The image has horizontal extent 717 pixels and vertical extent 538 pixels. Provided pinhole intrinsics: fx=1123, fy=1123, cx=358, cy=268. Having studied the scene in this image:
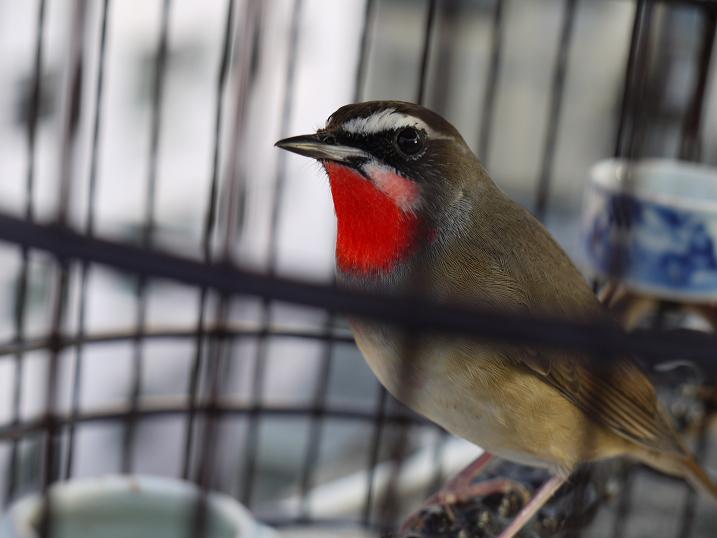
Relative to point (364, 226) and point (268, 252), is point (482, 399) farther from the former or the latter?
point (268, 252)

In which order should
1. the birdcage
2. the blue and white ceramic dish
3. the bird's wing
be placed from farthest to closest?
the blue and white ceramic dish → the bird's wing → the birdcage

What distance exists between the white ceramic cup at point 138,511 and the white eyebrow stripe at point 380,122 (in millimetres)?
351

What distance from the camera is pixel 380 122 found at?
0.74m

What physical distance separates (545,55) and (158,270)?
313 cm

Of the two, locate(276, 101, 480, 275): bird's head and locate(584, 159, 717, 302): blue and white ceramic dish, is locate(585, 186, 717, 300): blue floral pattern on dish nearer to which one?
locate(584, 159, 717, 302): blue and white ceramic dish

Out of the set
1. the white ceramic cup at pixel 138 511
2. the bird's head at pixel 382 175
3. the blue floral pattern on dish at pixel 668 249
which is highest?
the bird's head at pixel 382 175

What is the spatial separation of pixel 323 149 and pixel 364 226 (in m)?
0.07

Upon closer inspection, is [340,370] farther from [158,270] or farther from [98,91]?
[158,270]

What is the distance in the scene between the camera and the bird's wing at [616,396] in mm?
836

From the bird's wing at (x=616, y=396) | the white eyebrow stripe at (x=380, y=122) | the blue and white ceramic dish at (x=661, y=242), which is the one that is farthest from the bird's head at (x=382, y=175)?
the blue and white ceramic dish at (x=661, y=242)

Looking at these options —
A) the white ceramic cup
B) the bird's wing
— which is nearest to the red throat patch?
the bird's wing

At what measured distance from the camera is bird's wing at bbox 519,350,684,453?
836mm

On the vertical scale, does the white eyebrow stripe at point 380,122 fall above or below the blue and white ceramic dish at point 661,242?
above

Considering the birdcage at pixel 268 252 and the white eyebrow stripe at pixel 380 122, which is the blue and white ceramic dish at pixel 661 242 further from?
the white eyebrow stripe at pixel 380 122
